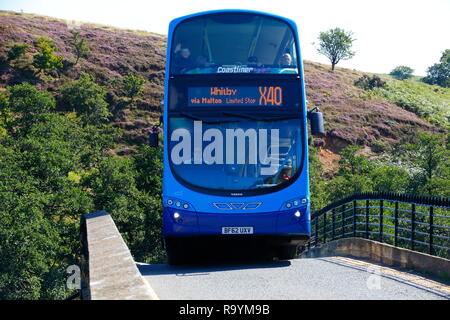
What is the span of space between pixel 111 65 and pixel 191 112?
7145 centimetres

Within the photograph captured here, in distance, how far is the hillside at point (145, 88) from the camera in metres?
68.1

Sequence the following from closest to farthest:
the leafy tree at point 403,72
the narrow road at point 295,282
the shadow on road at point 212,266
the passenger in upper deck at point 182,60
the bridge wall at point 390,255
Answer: the narrow road at point 295,282 → the bridge wall at point 390,255 → the shadow on road at point 212,266 → the passenger in upper deck at point 182,60 → the leafy tree at point 403,72

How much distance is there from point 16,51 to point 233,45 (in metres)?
63.7

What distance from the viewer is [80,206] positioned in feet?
119

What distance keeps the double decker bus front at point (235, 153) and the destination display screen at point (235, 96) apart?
19mm

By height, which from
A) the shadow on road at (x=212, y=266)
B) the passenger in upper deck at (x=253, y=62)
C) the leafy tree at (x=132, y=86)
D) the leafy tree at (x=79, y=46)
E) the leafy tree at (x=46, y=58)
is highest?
the leafy tree at (x=79, y=46)

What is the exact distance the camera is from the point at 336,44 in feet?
338

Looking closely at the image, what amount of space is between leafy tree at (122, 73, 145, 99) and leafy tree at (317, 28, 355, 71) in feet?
143

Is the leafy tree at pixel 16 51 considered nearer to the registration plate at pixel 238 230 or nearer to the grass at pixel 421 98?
the grass at pixel 421 98

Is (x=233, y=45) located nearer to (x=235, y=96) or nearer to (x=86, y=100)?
(x=235, y=96)

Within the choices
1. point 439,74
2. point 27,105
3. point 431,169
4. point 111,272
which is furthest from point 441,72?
point 111,272

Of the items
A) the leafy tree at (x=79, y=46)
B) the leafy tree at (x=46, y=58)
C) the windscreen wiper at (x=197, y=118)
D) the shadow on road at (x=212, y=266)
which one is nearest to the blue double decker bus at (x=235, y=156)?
the windscreen wiper at (x=197, y=118)
